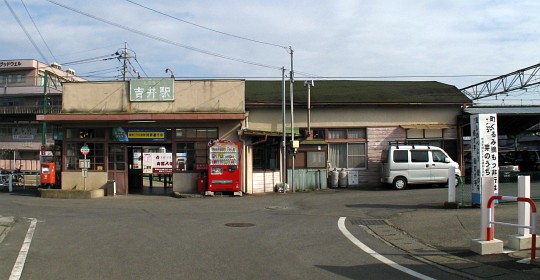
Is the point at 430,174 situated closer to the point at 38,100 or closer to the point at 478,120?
the point at 478,120

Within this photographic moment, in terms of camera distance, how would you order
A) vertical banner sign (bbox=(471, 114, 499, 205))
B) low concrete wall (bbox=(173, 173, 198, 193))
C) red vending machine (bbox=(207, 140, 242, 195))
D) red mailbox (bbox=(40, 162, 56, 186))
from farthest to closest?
1. red mailbox (bbox=(40, 162, 56, 186))
2. low concrete wall (bbox=(173, 173, 198, 193))
3. red vending machine (bbox=(207, 140, 242, 195))
4. vertical banner sign (bbox=(471, 114, 499, 205))

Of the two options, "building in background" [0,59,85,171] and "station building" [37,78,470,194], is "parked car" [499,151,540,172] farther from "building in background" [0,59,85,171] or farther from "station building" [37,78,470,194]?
"building in background" [0,59,85,171]

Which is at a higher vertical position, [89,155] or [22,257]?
[89,155]

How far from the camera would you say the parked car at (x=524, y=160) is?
98.7 feet

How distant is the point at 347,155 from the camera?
998 inches

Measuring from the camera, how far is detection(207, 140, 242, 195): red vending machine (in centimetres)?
2098

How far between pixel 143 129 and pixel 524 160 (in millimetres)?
24289

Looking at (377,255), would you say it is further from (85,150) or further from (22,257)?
(85,150)

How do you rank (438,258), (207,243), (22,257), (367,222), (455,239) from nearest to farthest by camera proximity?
(22,257), (438,258), (207,243), (455,239), (367,222)

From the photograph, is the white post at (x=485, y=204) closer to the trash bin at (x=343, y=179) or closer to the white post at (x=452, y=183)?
the white post at (x=452, y=183)

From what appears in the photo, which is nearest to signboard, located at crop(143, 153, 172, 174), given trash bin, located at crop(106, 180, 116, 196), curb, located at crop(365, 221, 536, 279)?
trash bin, located at crop(106, 180, 116, 196)

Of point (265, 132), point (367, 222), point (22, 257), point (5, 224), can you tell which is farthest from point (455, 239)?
point (265, 132)

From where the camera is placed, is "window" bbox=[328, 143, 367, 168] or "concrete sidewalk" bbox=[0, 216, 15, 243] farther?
"window" bbox=[328, 143, 367, 168]

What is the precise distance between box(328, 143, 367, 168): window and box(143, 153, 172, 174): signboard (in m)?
8.57
